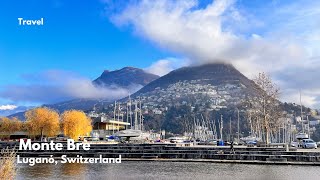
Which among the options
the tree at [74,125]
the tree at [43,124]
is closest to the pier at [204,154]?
the tree at [74,125]

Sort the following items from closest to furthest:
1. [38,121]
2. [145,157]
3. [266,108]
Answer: [145,157], [266,108], [38,121]

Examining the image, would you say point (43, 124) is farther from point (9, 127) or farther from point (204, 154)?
point (204, 154)

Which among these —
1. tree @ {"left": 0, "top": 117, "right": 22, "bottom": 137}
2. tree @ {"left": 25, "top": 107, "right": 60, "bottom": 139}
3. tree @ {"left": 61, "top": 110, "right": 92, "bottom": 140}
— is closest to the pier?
tree @ {"left": 61, "top": 110, "right": 92, "bottom": 140}

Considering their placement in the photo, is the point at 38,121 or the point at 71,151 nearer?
the point at 71,151

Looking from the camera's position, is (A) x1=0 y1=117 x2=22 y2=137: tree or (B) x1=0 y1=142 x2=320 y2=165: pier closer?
(B) x1=0 y1=142 x2=320 y2=165: pier

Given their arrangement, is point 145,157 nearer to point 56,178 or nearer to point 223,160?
point 223,160

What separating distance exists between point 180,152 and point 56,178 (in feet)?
66.7

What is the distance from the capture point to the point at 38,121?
292ft

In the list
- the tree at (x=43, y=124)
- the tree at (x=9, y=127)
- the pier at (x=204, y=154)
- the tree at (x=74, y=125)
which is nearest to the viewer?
the pier at (x=204, y=154)

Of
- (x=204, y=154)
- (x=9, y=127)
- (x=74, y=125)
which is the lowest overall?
(x=204, y=154)

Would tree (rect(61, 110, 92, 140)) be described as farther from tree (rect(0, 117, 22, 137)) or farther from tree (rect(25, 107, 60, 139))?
tree (rect(0, 117, 22, 137))

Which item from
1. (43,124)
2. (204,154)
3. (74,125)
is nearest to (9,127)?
(43,124)

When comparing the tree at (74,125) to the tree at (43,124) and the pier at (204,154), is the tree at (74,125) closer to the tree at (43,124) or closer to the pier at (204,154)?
the tree at (43,124)

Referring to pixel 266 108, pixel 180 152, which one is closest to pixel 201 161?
pixel 180 152
